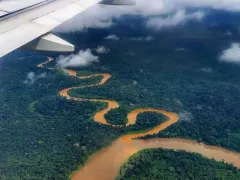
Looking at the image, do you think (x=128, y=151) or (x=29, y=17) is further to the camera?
(x=128, y=151)

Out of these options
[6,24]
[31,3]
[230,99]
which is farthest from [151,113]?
[6,24]

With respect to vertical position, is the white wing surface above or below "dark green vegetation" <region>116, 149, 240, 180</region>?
above

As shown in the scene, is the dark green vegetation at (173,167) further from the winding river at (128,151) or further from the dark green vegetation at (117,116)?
the dark green vegetation at (117,116)

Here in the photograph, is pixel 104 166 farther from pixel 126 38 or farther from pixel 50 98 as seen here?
pixel 126 38

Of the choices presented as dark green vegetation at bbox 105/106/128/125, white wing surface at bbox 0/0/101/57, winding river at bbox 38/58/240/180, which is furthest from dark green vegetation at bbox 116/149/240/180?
white wing surface at bbox 0/0/101/57

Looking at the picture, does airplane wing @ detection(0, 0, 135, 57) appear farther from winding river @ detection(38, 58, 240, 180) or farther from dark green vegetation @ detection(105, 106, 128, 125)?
dark green vegetation @ detection(105, 106, 128, 125)

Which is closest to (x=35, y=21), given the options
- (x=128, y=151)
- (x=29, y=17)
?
(x=29, y=17)

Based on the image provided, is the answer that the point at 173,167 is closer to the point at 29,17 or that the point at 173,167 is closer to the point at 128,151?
the point at 128,151
